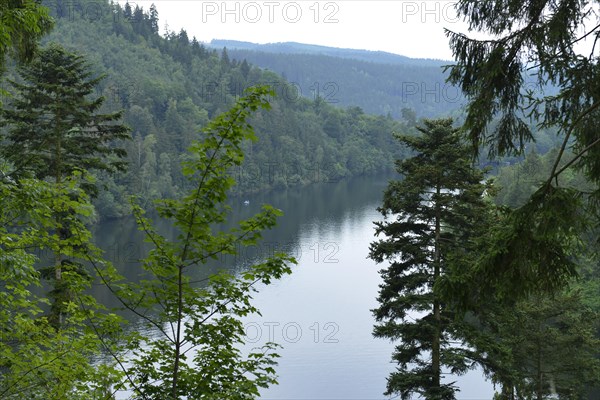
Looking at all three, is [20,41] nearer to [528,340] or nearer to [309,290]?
[528,340]

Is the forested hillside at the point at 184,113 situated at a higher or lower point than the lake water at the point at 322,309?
higher

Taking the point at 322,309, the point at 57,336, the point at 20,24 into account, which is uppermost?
the point at 20,24

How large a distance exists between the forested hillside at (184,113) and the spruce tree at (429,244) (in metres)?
61.7

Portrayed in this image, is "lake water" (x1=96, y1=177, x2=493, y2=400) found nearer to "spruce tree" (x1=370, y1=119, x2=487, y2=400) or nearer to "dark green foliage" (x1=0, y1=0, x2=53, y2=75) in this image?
"spruce tree" (x1=370, y1=119, x2=487, y2=400)

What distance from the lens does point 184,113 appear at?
4483 inches

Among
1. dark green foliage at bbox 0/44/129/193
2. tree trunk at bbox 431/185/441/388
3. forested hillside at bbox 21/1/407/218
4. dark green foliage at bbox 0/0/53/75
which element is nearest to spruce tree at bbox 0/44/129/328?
dark green foliage at bbox 0/44/129/193

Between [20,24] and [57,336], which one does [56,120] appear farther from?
[57,336]

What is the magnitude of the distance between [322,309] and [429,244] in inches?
1100

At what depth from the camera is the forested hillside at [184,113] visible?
3765 inches

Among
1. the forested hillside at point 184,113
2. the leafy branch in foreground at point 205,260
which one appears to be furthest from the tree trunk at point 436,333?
the forested hillside at point 184,113

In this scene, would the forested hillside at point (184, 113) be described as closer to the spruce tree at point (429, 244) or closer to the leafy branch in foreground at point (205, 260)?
the spruce tree at point (429, 244)

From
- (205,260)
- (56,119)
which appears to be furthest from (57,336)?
(56,119)

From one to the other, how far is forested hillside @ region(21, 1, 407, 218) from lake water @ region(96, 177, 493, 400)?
17.7 metres

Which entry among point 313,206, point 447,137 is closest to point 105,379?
point 447,137
